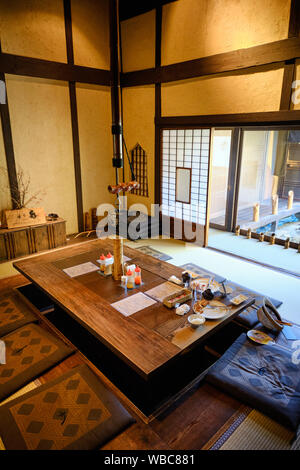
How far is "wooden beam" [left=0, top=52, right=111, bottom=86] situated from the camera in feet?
15.4

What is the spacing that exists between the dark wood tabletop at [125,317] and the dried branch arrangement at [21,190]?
7.28ft

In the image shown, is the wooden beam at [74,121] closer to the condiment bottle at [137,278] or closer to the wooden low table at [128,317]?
A: the wooden low table at [128,317]

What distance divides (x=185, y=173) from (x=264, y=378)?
13.4 ft

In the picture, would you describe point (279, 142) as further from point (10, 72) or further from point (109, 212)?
point (10, 72)

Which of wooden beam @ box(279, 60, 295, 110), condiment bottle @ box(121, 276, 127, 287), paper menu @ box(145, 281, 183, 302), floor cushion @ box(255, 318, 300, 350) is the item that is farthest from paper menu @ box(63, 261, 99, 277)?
wooden beam @ box(279, 60, 295, 110)

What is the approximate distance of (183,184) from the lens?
5648 mm

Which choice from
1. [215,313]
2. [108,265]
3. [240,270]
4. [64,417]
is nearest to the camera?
[64,417]

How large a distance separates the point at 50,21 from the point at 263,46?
11.2ft

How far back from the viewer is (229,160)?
6.21 meters

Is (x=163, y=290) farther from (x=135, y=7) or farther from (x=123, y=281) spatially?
(x=135, y=7)

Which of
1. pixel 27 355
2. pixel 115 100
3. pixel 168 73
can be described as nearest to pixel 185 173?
pixel 168 73

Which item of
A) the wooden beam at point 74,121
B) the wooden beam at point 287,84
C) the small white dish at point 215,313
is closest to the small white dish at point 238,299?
the small white dish at point 215,313

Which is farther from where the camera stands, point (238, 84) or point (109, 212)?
point (109, 212)
